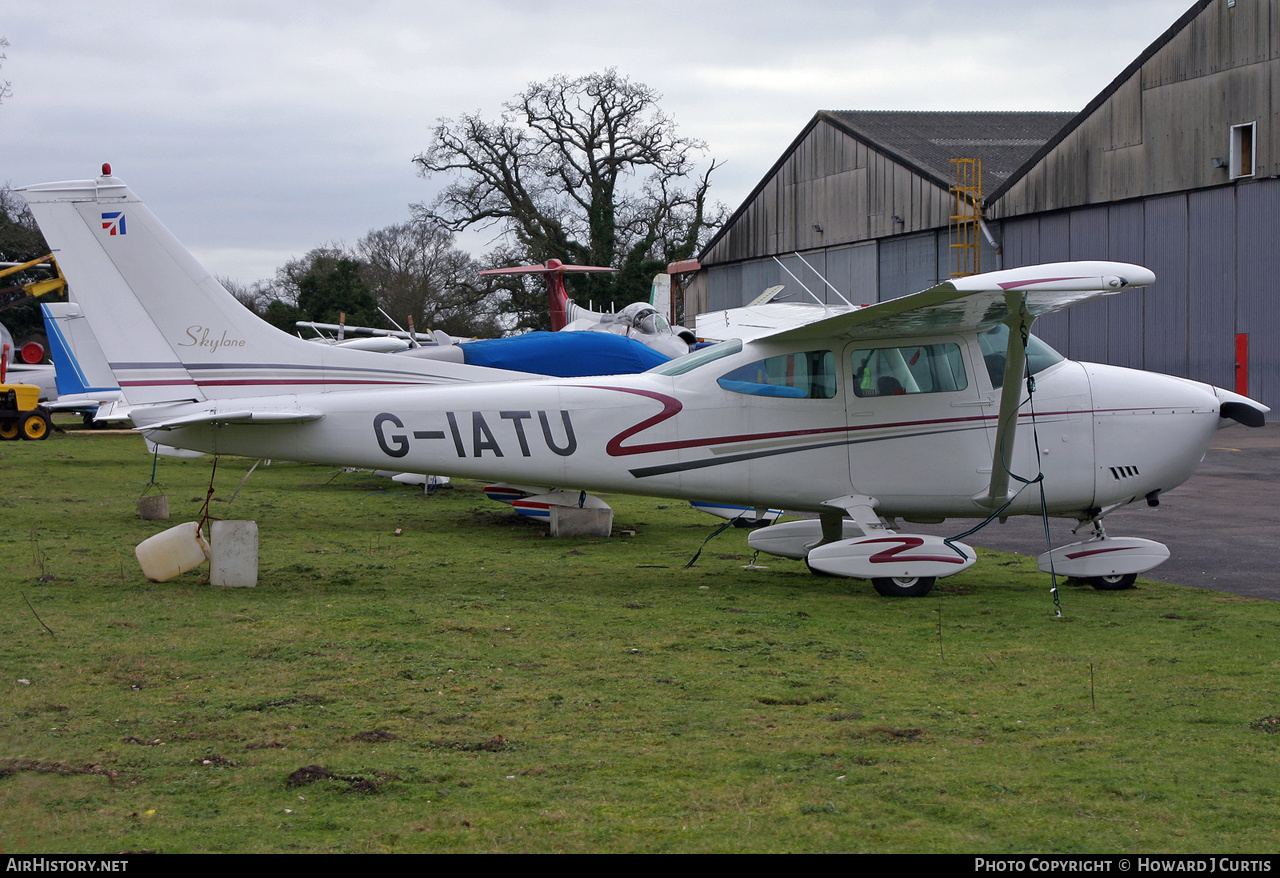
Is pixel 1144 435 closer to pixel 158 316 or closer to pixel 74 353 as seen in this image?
pixel 158 316

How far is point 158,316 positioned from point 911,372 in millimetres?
5753

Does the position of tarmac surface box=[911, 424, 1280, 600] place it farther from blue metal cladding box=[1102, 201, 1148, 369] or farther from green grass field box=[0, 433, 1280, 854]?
blue metal cladding box=[1102, 201, 1148, 369]

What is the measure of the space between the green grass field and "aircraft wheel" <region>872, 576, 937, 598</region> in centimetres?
19

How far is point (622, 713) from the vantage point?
4.94 metres

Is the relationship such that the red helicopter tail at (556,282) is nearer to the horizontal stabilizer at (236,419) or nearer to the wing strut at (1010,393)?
the horizontal stabilizer at (236,419)

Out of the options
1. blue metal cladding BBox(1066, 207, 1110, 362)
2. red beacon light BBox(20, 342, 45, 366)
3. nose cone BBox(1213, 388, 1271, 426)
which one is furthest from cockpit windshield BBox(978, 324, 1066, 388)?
red beacon light BBox(20, 342, 45, 366)

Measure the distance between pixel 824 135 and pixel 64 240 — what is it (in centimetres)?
3426

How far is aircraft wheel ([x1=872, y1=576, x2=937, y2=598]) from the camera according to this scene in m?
8.18

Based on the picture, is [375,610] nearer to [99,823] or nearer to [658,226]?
[99,823]

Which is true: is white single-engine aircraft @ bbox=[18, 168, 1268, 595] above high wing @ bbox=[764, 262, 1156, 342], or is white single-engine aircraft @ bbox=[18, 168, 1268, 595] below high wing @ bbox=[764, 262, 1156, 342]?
below

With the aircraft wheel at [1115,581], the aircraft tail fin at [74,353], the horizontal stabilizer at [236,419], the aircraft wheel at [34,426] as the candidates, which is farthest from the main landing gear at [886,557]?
the aircraft wheel at [34,426]

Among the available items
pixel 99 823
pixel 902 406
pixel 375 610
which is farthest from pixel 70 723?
pixel 902 406

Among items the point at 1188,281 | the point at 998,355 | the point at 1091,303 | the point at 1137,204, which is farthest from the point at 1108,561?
the point at 1091,303
